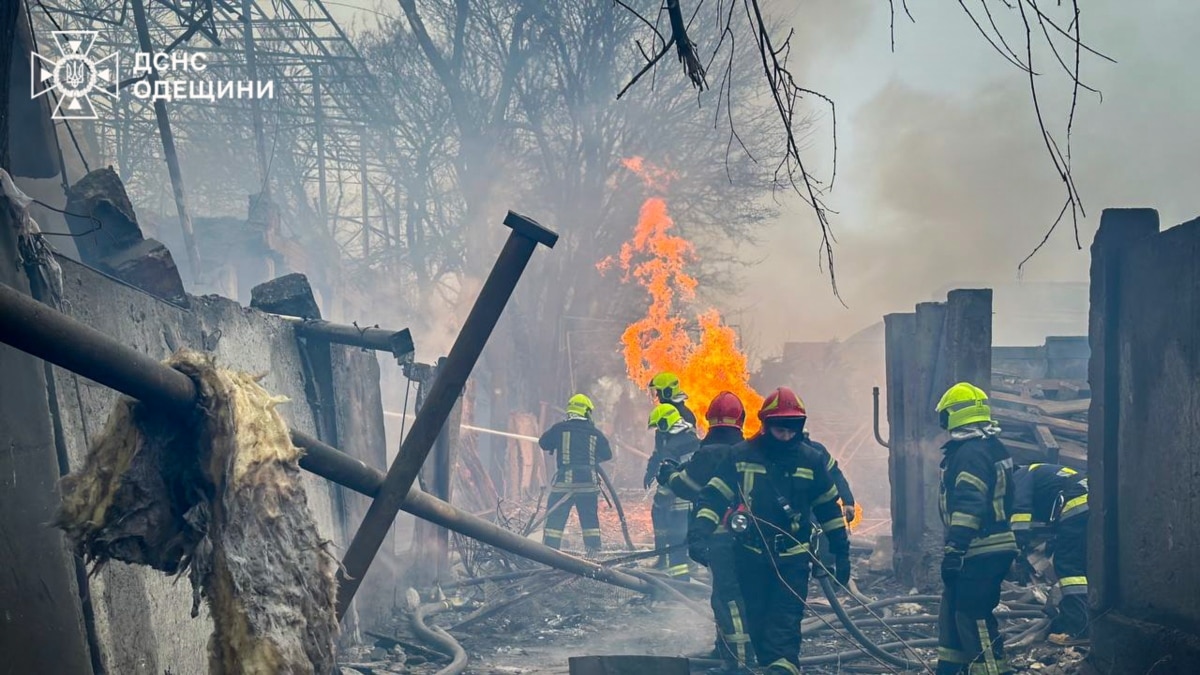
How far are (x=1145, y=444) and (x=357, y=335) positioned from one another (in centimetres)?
549

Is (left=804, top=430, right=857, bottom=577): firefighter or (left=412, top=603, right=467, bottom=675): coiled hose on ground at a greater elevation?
(left=804, top=430, right=857, bottom=577): firefighter

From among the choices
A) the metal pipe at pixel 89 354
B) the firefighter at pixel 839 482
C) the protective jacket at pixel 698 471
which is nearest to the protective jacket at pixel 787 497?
the firefighter at pixel 839 482

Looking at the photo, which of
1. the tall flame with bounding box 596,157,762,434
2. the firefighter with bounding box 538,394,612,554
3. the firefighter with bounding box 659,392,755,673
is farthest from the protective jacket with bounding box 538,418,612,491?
the tall flame with bounding box 596,157,762,434

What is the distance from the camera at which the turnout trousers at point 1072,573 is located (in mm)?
7551

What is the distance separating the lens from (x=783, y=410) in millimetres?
6648

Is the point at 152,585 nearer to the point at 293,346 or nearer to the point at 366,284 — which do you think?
the point at 293,346

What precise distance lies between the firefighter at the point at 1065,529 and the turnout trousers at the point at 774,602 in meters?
2.08

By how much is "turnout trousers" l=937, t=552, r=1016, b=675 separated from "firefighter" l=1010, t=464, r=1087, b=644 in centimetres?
96

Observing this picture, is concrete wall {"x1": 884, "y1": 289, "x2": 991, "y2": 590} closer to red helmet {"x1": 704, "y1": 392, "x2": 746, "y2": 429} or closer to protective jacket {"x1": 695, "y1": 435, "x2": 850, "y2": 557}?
red helmet {"x1": 704, "y1": 392, "x2": 746, "y2": 429}

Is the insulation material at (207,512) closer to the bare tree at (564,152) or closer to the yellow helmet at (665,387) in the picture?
the yellow helmet at (665,387)

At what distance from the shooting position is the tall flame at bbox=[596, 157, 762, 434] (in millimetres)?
22656

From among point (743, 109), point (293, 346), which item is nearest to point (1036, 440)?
point (293, 346)

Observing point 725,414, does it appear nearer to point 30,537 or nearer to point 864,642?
point 864,642

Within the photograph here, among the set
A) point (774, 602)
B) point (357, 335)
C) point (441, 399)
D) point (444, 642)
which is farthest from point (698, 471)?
point (441, 399)
